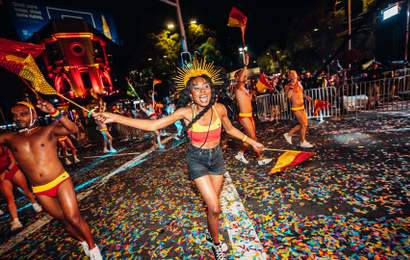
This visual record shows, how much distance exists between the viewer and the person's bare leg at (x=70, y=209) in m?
3.08

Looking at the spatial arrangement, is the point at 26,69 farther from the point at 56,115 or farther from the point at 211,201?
the point at 211,201

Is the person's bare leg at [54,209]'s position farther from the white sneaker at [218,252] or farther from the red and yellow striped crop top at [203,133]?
the red and yellow striped crop top at [203,133]

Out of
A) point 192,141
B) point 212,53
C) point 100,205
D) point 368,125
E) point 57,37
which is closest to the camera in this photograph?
point 192,141

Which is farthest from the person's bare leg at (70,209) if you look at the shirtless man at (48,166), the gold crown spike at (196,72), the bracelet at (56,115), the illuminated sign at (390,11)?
the illuminated sign at (390,11)

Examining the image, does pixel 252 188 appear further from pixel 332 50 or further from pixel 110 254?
pixel 332 50

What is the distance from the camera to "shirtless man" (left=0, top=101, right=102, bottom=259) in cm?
312

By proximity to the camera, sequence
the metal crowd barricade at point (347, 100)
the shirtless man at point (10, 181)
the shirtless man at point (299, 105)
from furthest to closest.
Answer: the metal crowd barricade at point (347, 100)
the shirtless man at point (299, 105)
the shirtless man at point (10, 181)

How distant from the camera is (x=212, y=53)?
2420 centimetres

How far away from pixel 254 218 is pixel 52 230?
12.4 ft

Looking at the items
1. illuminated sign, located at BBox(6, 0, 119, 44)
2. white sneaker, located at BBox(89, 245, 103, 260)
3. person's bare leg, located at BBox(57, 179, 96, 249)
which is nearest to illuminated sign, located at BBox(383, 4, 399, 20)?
person's bare leg, located at BBox(57, 179, 96, 249)

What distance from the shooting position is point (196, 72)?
3205 mm

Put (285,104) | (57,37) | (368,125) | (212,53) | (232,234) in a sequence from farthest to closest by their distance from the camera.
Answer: (57,37) → (212,53) → (285,104) → (368,125) → (232,234)

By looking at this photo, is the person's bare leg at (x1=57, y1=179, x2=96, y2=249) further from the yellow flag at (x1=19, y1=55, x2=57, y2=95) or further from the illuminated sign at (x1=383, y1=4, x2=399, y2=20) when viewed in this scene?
the illuminated sign at (x1=383, y1=4, x2=399, y2=20)

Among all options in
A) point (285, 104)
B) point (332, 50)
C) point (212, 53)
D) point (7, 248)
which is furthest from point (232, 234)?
point (332, 50)
